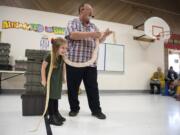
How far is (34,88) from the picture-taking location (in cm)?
247

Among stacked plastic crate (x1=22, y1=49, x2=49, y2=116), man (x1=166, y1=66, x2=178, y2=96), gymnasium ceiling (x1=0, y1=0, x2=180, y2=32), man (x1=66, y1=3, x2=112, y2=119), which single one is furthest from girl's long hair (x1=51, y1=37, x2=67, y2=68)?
man (x1=166, y1=66, x2=178, y2=96)

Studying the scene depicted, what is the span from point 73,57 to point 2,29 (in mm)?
3547

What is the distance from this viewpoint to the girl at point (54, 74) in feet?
6.34

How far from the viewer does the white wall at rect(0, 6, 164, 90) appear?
515 centimetres

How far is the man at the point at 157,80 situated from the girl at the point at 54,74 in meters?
5.37

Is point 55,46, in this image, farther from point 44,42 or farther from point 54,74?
point 44,42

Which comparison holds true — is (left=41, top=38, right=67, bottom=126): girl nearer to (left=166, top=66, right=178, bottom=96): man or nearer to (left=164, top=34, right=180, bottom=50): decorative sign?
(left=166, top=66, right=178, bottom=96): man

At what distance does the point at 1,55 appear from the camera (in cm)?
453

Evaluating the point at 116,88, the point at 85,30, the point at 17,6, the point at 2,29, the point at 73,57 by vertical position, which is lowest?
the point at 116,88

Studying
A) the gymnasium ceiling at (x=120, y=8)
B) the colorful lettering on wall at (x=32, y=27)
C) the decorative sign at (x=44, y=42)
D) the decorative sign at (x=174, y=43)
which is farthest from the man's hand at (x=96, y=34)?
the decorative sign at (x=174, y=43)

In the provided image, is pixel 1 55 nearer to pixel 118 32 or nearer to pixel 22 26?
pixel 22 26

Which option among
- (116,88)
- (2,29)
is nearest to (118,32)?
(116,88)

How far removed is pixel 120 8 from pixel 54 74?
5.42 metres

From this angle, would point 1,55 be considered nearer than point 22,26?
Yes
